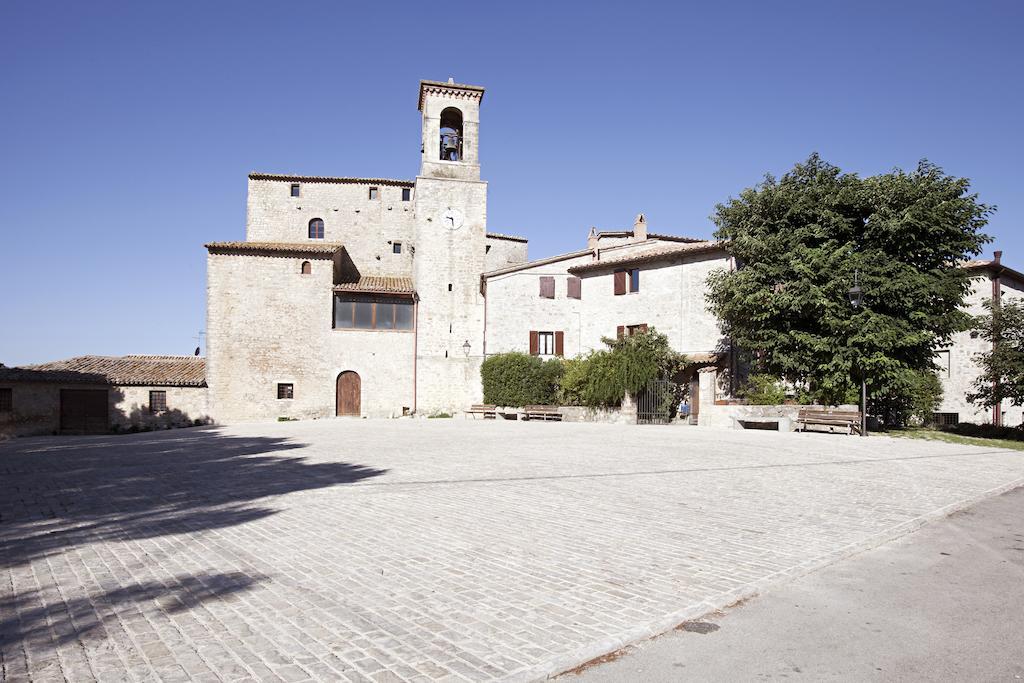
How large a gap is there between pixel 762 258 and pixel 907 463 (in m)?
12.8

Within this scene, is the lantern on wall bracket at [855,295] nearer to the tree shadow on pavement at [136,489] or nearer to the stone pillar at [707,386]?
the stone pillar at [707,386]

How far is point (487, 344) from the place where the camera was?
34.8m

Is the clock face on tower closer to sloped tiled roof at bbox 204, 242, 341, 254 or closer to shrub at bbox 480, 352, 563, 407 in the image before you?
sloped tiled roof at bbox 204, 242, 341, 254

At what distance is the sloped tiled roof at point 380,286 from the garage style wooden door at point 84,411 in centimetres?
1208

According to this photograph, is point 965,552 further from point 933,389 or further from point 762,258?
point 933,389

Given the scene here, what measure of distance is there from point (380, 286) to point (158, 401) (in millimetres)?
12106

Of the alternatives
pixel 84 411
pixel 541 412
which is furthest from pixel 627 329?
pixel 84 411

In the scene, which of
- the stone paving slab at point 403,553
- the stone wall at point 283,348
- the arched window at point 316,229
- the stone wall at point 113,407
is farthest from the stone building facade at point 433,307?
the stone paving slab at point 403,553

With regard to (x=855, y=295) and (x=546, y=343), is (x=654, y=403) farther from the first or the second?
(x=855, y=295)

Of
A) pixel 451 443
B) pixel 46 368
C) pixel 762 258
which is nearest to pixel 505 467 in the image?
pixel 451 443

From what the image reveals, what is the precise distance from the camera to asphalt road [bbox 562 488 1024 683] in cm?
360

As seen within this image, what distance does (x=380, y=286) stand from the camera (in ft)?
113

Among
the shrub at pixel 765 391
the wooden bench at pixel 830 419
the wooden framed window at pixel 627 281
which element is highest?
the wooden framed window at pixel 627 281

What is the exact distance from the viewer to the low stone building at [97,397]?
93.1 feet
